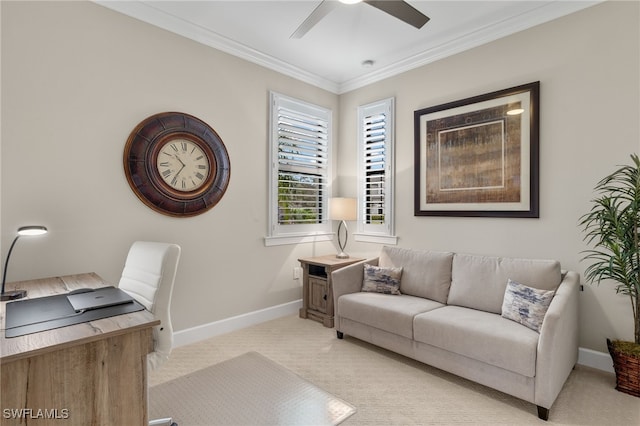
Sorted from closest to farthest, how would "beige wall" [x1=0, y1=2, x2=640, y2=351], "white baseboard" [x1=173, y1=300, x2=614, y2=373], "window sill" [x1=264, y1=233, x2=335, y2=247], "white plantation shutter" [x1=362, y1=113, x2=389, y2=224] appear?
"beige wall" [x1=0, y1=2, x2=640, y2=351]
"white baseboard" [x1=173, y1=300, x2=614, y2=373]
"window sill" [x1=264, y1=233, x2=335, y2=247]
"white plantation shutter" [x1=362, y1=113, x2=389, y2=224]

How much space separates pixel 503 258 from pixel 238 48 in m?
3.23

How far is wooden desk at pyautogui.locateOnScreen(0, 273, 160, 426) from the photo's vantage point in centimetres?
124

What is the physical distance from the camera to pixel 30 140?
7.61ft

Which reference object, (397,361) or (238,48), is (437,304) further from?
(238,48)

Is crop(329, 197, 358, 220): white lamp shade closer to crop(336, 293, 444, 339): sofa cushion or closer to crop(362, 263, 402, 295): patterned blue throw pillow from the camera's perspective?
crop(362, 263, 402, 295): patterned blue throw pillow

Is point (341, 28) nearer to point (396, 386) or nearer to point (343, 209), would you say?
point (343, 209)

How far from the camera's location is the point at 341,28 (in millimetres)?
3113

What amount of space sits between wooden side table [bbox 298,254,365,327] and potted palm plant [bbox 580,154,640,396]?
221cm

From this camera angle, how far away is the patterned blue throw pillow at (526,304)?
7.54 ft

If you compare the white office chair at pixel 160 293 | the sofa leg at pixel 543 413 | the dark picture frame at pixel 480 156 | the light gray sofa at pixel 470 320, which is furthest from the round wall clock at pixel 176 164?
the sofa leg at pixel 543 413

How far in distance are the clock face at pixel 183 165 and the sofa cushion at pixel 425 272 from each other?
6.95ft

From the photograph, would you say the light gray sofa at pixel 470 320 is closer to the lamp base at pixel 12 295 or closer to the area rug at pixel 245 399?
the area rug at pixel 245 399

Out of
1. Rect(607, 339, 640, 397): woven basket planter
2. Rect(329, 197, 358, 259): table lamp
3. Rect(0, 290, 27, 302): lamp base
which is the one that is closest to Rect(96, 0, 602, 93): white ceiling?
Rect(329, 197, 358, 259): table lamp

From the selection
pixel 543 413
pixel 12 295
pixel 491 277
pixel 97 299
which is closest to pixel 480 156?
pixel 491 277
